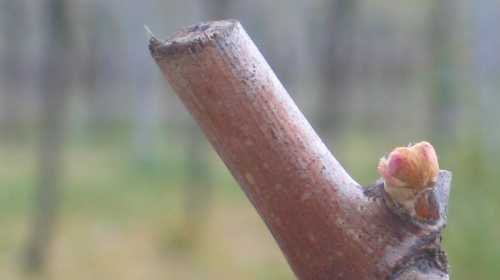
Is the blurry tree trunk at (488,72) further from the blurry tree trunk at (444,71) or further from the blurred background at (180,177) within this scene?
the blurry tree trunk at (444,71)

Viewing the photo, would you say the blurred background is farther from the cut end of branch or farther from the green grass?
the cut end of branch

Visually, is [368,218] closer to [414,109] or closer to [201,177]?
[201,177]

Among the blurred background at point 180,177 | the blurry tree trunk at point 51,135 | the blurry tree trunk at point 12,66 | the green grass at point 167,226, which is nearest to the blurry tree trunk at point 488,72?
the blurred background at point 180,177

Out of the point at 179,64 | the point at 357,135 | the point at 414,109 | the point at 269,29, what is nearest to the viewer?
the point at 179,64

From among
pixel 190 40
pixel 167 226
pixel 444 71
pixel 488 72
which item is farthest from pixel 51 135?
pixel 190 40

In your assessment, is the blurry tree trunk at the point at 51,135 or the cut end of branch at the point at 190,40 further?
the blurry tree trunk at the point at 51,135

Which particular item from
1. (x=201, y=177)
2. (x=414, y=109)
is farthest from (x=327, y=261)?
(x=414, y=109)

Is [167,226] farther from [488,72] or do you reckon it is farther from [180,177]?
[180,177]
